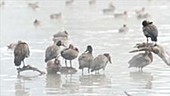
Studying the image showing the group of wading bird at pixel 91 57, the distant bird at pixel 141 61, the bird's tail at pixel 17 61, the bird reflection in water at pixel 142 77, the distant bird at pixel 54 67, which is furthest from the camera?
the bird's tail at pixel 17 61

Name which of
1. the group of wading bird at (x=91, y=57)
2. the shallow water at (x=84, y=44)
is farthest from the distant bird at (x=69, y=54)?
the shallow water at (x=84, y=44)

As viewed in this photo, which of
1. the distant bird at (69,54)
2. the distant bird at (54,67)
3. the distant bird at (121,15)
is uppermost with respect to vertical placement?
the distant bird at (121,15)

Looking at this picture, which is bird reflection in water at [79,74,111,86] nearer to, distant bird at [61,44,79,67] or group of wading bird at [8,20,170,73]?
group of wading bird at [8,20,170,73]

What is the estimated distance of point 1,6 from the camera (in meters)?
30.7

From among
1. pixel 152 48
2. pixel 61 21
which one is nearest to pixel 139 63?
pixel 152 48

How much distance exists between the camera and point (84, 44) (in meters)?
18.1

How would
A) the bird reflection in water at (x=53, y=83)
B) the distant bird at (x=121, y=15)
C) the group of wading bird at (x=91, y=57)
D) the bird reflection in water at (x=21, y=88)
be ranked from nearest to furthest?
1. the bird reflection in water at (x=21, y=88)
2. the bird reflection in water at (x=53, y=83)
3. the group of wading bird at (x=91, y=57)
4. the distant bird at (x=121, y=15)

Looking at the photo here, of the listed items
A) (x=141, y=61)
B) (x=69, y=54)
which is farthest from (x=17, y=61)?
(x=141, y=61)

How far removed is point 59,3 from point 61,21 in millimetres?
8100

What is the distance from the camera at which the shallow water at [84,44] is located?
1257 cm

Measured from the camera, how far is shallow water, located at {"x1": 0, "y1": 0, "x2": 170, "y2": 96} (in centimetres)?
1257

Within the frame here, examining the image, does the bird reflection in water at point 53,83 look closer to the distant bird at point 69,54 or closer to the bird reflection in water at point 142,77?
the distant bird at point 69,54

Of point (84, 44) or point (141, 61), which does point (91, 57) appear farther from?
point (84, 44)

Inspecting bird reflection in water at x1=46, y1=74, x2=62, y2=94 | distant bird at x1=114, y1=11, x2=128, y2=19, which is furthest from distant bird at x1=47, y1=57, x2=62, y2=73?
distant bird at x1=114, y1=11, x2=128, y2=19
